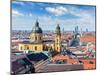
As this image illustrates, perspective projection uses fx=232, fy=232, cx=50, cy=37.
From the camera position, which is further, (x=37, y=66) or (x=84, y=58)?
(x=84, y=58)

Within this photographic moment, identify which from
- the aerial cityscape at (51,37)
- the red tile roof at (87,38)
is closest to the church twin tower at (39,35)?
the aerial cityscape at (51,37)

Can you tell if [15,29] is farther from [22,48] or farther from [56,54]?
[56,54]

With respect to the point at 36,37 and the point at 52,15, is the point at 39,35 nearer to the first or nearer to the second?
the point at 36,37

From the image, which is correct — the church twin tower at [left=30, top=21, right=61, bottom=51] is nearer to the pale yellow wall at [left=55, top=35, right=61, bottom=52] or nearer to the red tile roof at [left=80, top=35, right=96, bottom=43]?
the pale yellow wall at [left=55, top=35, right=61, bottom=52]

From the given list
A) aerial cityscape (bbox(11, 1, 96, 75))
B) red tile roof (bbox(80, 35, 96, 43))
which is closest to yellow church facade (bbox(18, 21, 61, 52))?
aerial cityscape (bbox(11, 1, 96, 75))

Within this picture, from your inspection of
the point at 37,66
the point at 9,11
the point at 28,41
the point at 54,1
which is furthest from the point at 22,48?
the point at 54,1

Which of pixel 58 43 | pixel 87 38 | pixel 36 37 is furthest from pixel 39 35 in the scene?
pixel 87 38
